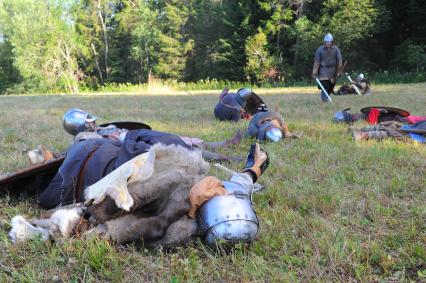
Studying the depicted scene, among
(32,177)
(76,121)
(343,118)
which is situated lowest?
(343,118)

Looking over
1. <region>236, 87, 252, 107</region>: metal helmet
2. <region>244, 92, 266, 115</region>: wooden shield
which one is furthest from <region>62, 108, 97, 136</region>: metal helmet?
<region>244, 92, 266, 115</region>: wooden shield

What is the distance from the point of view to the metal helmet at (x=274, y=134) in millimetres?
4664

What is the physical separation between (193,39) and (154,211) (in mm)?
33584

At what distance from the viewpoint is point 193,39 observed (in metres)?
34.4

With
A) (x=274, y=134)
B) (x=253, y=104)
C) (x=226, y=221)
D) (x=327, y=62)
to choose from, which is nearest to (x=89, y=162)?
(x=226, y=221)

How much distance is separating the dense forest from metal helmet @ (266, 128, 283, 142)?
65.5 ft

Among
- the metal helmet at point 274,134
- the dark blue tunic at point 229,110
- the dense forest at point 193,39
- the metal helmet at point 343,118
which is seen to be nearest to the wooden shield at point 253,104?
the dark blue tunic at point 229,110

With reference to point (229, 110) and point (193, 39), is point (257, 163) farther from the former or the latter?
point (193, 39)

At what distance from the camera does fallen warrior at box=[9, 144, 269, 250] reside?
189 centimetres

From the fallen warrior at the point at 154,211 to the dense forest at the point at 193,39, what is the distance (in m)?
22.7

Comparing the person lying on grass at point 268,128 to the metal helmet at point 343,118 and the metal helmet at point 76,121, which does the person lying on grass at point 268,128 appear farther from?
the metal helmet at point 76,121

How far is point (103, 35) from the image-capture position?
38.2 m

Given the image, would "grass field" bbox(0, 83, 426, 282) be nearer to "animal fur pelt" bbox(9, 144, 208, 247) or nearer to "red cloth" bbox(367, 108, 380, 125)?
"animal fur pelt" bbox(9, 144, 208, 247)

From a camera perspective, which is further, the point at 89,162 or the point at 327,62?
the point at 327,62
